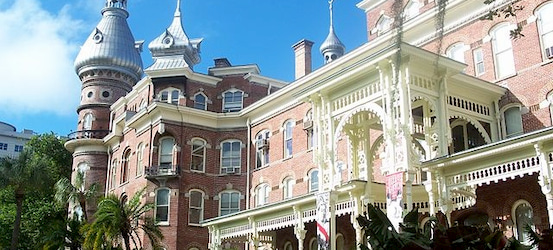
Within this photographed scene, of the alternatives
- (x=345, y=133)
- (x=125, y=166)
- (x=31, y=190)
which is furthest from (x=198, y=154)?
(x=345, y=133)

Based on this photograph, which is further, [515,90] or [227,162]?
[227,162]

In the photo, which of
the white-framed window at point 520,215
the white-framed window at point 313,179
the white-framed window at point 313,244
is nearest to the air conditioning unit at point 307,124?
the white-framed window at point 313,179

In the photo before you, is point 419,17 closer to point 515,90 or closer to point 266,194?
point 515,90

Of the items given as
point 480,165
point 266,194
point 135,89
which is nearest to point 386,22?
point 266,194

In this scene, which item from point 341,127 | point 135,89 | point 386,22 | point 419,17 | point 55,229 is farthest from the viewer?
point 135,89

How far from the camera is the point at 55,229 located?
31.5m

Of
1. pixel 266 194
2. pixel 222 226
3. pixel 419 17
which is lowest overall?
pixel 222 226

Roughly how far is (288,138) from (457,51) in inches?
441

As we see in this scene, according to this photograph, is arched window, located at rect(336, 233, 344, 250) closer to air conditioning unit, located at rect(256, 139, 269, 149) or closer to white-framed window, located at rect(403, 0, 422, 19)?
air conditioning unit, located at rect(256, 139, 269, 149)

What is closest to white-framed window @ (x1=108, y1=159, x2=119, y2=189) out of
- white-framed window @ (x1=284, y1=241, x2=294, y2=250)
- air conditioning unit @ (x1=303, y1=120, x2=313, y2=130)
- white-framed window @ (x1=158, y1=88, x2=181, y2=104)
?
white-framed window @ (x1=158, y1=88, x2=181, y2=104)

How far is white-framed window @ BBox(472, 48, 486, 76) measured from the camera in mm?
22453

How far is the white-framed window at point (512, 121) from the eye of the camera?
68.1 ft

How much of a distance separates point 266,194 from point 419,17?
1313cm

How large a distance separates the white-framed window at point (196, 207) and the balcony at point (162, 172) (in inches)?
60.0
